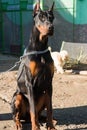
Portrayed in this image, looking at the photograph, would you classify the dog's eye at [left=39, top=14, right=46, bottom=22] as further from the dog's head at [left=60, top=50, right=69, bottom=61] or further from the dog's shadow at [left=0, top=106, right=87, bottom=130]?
the dog's head at [left=60, top=50, right=69, bottom=61]

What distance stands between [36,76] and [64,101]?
2485 mm

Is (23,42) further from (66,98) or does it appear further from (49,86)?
(49,86)

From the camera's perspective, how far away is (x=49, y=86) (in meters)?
6.06

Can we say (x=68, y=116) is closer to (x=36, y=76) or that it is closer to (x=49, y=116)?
(x=49, y=116)

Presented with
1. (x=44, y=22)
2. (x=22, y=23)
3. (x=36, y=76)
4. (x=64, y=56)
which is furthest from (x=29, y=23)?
(x=44, y=22)

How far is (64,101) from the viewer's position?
823 cm

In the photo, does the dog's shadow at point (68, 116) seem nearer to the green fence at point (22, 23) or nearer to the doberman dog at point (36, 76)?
the doberman dog at point (36, 76)

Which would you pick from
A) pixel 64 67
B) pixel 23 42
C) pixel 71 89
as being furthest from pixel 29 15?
pixel 71 89

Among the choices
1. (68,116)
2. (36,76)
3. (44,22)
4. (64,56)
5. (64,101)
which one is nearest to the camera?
(44,22)

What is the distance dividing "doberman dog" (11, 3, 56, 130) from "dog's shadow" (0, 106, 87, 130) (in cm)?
57

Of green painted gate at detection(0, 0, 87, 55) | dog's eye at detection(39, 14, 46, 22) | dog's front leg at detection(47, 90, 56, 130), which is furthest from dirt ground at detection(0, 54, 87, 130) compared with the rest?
green painted gate at detection(0, 0, 87, 55)

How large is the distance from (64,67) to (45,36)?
6215 mm

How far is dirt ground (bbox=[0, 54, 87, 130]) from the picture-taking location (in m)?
6.77

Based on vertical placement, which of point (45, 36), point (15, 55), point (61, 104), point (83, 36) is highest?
point (45, 36)
